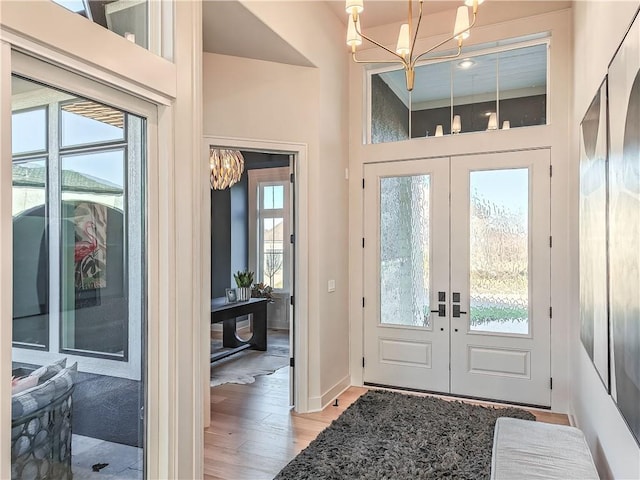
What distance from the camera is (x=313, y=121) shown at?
408cm

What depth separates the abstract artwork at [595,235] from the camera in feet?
6.76

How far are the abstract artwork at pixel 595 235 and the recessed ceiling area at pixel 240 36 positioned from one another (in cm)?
230

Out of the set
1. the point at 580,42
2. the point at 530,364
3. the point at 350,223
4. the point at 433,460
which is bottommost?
the point at 433,460

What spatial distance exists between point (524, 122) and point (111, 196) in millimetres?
3755

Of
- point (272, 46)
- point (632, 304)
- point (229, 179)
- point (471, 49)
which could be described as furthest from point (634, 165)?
point (229, 179)

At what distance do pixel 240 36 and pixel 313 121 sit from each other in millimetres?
1003

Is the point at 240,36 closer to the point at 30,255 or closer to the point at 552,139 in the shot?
the point at 30,255

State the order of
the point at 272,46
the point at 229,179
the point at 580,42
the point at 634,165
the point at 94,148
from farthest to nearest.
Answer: the point at 229,179, the point at 272,46, the point at 580,42, the point at 94,148, the point at 634,165

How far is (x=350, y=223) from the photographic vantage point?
4.83 meters

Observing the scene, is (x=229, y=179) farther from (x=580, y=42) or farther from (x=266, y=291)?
(x=580, y=42)

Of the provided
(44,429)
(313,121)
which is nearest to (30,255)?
(44,429)

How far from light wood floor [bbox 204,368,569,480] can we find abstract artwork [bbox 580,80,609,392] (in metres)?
1.79

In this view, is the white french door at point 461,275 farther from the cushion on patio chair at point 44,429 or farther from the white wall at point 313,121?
the cushion on patio chair at point 44,429

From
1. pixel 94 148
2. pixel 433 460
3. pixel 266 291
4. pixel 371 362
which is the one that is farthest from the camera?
pixel 266 291
